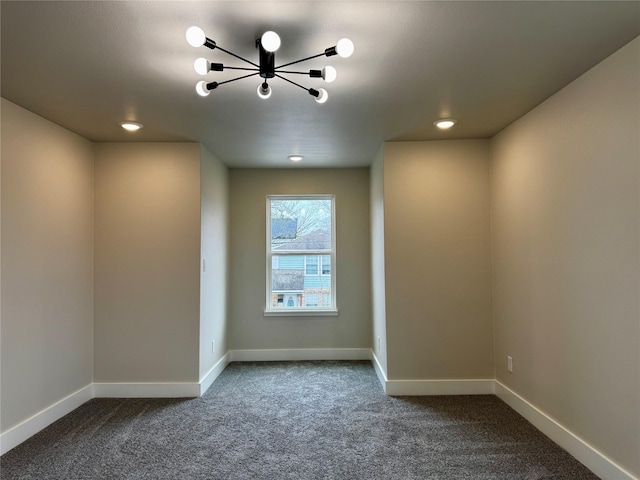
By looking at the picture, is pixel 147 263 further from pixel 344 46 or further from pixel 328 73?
pixel 344 46

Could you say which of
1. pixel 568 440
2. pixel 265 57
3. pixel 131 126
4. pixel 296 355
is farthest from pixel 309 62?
pixel 296 355

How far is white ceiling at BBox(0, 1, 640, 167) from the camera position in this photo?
1.69 m

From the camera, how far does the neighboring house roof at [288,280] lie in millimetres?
4977

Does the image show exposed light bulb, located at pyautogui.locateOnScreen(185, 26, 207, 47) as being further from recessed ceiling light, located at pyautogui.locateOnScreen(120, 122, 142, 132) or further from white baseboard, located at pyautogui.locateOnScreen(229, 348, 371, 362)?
white baseboard, located at pyautogui.locateOnScreen(229, 348, 371, 362)

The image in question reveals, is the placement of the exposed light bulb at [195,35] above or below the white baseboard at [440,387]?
above

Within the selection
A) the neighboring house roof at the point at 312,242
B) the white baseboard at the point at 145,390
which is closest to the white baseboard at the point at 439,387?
the white baseboard at the point at 145,390

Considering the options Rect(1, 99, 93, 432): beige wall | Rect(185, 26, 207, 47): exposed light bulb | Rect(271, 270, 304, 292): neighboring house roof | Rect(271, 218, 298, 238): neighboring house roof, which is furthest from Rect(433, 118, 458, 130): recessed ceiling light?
Rect(1, 99, 93, 432): beige wall

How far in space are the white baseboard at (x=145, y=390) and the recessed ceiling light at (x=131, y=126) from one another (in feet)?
7.62

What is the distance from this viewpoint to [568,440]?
98.2 inches

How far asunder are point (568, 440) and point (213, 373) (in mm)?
3152

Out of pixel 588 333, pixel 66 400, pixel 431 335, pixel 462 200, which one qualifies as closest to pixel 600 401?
pixel 588 333

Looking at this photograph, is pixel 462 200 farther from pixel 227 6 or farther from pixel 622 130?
pixel 227 6

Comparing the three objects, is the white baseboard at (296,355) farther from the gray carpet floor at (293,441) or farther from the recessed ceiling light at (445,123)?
the recessed ceiling light at (445,123)

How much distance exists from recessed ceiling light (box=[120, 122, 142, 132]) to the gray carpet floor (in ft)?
7.86
